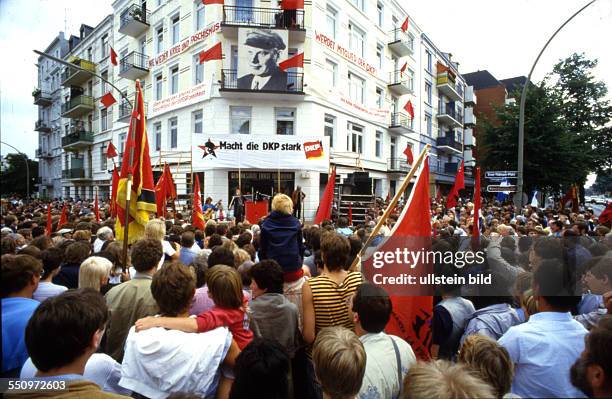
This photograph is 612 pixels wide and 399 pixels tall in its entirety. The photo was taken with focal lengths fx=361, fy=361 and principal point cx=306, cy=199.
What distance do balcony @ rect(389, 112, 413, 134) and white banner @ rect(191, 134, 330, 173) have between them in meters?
10.1

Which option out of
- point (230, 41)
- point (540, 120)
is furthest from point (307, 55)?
point (540, 120)

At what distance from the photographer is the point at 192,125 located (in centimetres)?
1917

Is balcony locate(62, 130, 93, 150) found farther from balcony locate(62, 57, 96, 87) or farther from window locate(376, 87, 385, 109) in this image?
window locate(376, 87, 385, 109)

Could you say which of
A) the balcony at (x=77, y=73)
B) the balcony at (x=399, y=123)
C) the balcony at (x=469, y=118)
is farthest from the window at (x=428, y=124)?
the balcony at (x=77, y=73)

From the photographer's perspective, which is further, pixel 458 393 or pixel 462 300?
pixel 462 300

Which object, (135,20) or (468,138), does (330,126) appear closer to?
(135,20)

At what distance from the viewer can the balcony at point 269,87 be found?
1716 centimetres

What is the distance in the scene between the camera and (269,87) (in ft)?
56.6

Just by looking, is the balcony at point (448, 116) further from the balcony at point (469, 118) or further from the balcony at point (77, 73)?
the balcony at point (77, 73)

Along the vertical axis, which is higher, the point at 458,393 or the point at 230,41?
the point at 230,41

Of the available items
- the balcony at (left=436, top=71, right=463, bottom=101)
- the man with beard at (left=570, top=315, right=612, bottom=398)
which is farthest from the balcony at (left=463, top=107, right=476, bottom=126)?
the man with beard at (left=570, top=315, right=612, bottom=398)

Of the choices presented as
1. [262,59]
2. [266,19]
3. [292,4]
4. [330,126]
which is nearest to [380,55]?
[330,126]

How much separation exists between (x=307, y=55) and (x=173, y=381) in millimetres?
18316

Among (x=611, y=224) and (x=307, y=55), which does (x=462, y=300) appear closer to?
(x=611, y=224)
